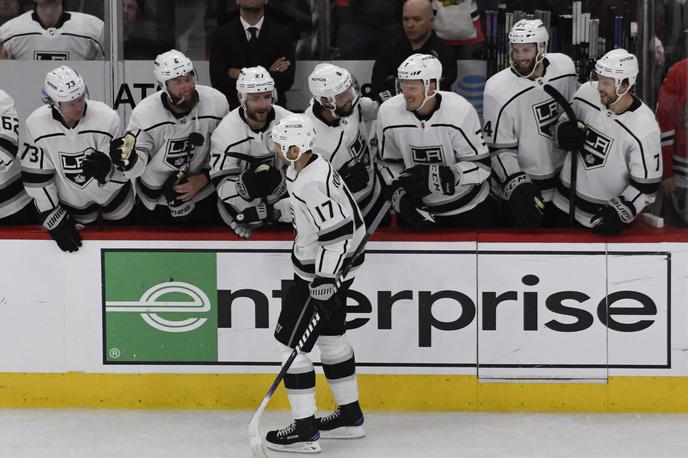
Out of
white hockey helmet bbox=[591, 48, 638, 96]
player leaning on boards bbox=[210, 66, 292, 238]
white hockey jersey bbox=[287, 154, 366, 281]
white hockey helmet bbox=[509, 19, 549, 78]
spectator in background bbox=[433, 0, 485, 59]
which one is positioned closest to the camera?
white hockey jersey bbox=[287, 154, 366, 281]

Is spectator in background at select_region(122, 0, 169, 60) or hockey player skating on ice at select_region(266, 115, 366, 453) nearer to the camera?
hockey player skating on ice at select_region(266, 115, 366, 453)

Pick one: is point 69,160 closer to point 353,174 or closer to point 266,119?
point 266,119

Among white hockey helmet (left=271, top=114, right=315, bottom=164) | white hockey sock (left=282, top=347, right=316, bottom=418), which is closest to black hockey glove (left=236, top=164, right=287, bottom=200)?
white hockey helmet (left=271, top=114, right=315, bottom=164)

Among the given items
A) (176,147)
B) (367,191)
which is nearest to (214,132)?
(176,147)

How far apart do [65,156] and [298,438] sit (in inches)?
61.7

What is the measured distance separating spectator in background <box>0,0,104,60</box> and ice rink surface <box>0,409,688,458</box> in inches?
88.8

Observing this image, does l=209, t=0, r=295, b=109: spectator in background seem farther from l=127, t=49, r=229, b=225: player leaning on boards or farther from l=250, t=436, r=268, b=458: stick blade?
l=250, t=436, r=268, b=458: stick blade

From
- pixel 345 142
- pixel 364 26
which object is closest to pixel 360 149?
pixel 345 142

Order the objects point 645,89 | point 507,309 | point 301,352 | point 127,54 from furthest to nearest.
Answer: point 127,54 < point 645,89 < point 507,309 < point 301,352

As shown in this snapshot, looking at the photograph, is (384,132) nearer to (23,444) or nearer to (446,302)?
(446,302)

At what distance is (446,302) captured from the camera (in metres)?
5.39

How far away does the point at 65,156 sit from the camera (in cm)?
557

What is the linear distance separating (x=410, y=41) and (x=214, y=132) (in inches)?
50.1

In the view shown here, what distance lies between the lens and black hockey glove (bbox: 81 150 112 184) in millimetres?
5383
